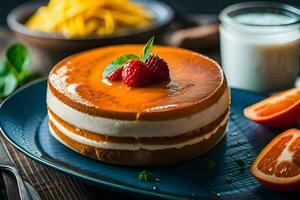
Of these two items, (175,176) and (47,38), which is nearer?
(175,176)

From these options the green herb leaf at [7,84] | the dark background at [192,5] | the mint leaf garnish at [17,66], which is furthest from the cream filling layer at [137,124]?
the dark background at [192,5]

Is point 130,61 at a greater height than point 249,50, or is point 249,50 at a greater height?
point 130,61

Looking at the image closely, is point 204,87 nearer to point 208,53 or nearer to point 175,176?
point 175,176

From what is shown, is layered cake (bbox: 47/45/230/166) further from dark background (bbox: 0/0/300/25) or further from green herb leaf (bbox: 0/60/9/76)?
dark background (bbox: 0/0/300/25)

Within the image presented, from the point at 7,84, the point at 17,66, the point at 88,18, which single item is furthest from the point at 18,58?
the point at 88,18

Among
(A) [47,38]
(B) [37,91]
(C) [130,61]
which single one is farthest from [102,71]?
(A) [47,38]

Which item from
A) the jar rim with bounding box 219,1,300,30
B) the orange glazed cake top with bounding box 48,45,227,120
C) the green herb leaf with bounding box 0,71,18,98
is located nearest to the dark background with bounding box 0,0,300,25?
the jar rim with bounding box 219,1,300,30
